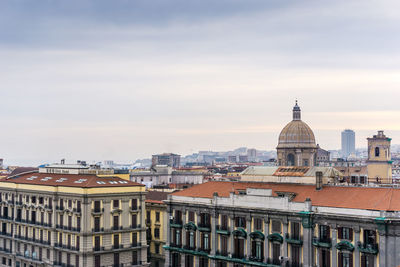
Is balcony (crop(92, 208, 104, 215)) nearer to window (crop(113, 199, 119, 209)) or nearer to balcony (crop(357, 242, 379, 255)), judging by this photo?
window (crop(113, 199, 119, 209))

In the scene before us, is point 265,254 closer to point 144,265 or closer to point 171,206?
point 171,206

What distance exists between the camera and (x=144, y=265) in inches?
4190

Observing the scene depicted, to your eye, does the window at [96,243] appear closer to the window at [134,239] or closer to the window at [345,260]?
the window at [134,239]

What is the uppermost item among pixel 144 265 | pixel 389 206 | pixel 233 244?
pixel 389 206

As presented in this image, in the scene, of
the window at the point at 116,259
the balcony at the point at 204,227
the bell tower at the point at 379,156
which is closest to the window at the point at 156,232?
the window at the point at 116,259

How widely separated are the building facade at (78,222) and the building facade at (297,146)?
72940 mm

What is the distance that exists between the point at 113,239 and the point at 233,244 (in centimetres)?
2405

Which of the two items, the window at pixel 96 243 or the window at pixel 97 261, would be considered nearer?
the window at pixel 97 261

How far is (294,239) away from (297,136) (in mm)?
92808

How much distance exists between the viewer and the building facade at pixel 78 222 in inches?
3942

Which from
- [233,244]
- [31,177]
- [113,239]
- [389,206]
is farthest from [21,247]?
[389,206]

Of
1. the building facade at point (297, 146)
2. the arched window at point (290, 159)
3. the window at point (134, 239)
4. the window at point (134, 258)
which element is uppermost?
the building facade at point (297, 146)

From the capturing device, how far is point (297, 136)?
17125cm

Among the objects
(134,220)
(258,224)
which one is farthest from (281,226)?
(134,220)
